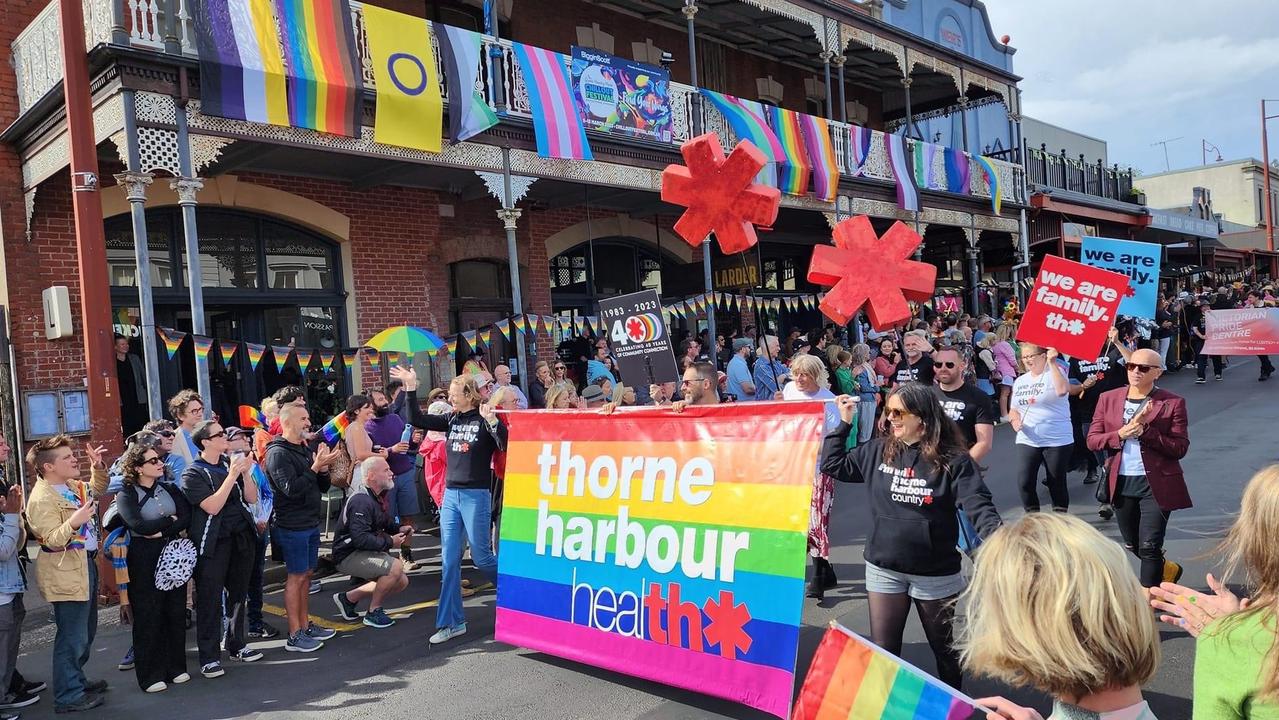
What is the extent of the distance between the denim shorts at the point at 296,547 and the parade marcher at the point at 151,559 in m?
0.65

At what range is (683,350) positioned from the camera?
13.9 metres

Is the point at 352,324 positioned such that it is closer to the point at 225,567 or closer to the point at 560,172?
the point at 560,172

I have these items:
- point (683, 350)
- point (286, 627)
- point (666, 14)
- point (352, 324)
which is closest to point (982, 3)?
point (666, 14)

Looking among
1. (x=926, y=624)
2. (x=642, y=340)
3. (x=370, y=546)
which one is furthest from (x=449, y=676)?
(x=642, y=340)

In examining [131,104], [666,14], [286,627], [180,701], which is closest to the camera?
[180,701]

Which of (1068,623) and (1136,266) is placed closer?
(1068,623)

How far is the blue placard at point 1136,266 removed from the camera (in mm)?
8719

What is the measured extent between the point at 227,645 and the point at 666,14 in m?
13.5

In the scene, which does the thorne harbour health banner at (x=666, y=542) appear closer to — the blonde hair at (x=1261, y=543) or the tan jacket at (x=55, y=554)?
the blonde hair at (x=1261, y=543)

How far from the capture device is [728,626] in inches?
164

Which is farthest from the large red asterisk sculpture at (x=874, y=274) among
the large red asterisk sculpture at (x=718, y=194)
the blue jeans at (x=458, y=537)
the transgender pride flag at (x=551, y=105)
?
the transgender pride flag at (x=551, y=105)

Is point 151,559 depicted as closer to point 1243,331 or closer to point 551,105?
point 551,105

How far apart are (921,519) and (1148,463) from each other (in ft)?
7.67

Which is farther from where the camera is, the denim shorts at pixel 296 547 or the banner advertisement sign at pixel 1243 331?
the banner advertisement sign at pixel 1243 331
